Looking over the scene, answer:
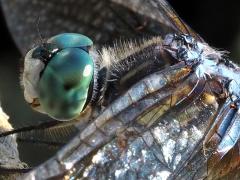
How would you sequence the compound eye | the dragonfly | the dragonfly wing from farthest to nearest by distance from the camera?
the dragonfly wing
the compound eye
the dragonfly

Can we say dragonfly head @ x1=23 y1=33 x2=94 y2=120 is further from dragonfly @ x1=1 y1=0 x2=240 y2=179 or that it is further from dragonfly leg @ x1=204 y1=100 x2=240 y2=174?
dragonfly leg @ x1=204 y1=100 x2=240 y2=174

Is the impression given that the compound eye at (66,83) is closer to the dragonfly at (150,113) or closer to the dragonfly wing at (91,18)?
the dragonfly at (150,113)

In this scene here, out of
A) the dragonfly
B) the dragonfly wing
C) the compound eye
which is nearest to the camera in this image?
the dragonfly

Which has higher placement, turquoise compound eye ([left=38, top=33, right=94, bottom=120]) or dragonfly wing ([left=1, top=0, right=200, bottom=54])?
turquoise compound eye ([left=38, top=33, right=94, bottom=120])

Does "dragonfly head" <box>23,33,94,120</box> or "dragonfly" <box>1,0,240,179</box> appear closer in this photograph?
"dragonfly" <box>1,0,240,179</box>

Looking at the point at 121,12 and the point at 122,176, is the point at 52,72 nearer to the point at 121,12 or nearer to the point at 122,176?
the point at 122,176

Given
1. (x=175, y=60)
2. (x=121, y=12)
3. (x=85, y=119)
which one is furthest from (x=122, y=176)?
(x=121, y=12)

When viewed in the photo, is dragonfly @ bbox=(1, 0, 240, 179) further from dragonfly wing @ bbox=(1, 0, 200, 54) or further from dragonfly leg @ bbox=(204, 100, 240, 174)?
dragonfly wing @ bbox=(1, 0, 200, 54)

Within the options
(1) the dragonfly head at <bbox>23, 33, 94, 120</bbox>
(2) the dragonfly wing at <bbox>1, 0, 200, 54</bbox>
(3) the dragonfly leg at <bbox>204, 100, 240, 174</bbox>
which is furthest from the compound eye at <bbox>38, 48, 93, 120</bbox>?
(2) the dragonfly wing at <bbox>1, 0, 200, 54</bbox>
